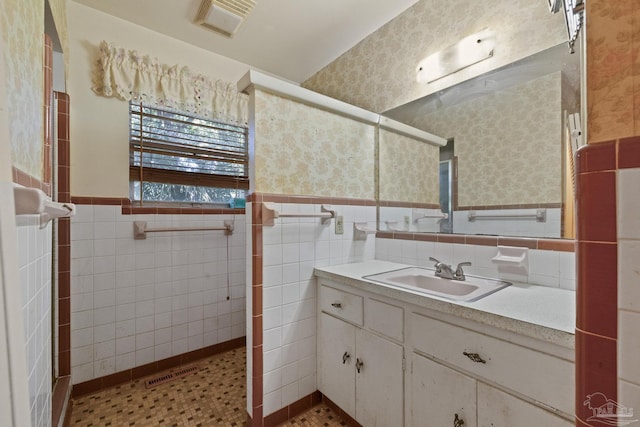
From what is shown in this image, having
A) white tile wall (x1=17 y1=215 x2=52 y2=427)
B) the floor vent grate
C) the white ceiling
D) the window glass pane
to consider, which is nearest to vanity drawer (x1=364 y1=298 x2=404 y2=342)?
white tile wall (x1=17 y1=215 x2=52 y2=427)

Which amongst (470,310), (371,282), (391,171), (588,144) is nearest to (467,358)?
(470,310)

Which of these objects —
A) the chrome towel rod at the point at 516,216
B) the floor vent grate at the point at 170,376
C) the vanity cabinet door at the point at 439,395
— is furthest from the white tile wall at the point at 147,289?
the chrome towel rod at the point at 516,216

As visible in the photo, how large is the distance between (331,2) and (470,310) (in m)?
1.96

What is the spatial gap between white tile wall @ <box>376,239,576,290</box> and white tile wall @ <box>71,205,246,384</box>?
132 centimetres

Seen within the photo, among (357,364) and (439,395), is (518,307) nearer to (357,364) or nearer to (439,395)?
(439,395)

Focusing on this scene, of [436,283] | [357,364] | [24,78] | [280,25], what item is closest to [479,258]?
[436,283]

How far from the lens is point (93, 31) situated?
1.76 m

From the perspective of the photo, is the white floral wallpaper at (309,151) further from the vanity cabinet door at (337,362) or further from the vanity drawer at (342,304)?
the vanity cabinet door at (337,362)

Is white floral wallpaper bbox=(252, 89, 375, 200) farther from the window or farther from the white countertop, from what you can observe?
the window

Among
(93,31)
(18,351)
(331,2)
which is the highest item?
(331,2)

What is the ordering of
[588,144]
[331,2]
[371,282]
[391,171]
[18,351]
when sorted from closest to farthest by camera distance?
[18,351] → [588,144] → [371,282] → [331,2] → [391,171]

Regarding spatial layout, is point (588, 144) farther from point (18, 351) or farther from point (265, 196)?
point (265, 196)

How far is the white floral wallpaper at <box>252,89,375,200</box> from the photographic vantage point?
149 centimetres

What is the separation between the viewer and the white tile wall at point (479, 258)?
1.17m
